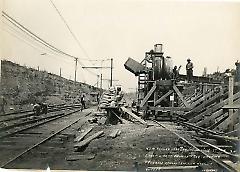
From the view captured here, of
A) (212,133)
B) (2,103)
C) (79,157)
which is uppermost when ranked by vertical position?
(2,103)

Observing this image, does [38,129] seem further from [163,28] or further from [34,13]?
[163,28]

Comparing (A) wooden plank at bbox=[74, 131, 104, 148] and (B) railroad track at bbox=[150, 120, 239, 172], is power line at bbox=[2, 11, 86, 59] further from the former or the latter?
(B) railroad track at bbox=[150, 120, 239, 172]

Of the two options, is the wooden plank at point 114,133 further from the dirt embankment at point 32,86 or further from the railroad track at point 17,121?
the railroad track at point 17,121

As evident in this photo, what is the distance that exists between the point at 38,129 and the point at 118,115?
0.34 meters

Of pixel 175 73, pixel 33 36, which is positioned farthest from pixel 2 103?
pixel 175 73

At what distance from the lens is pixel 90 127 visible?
5.16 ft

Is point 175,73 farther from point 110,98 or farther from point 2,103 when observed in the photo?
point 2,103

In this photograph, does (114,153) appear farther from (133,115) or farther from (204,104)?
(204,104)

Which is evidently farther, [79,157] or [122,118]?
[122,118]

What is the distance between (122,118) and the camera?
5.27 feet

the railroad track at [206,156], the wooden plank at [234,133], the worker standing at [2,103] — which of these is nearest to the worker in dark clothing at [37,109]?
the worker standing at [2,103]

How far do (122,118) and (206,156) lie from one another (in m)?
0.39

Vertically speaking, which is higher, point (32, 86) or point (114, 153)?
point (32, 86)

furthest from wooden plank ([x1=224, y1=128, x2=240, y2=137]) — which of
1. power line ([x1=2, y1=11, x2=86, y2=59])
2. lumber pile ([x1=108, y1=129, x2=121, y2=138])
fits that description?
power line ([x1=2, y1=11, x2=86, y2=59])
